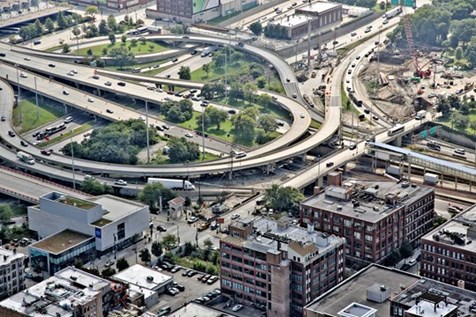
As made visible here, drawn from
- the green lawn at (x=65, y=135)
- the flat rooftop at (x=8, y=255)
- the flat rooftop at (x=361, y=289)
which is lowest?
the green lawn at (x=65, y=135)

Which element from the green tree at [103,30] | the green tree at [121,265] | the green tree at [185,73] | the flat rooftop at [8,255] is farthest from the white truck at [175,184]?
the green tree at [103,30]

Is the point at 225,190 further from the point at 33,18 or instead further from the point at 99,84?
the point at 33,18

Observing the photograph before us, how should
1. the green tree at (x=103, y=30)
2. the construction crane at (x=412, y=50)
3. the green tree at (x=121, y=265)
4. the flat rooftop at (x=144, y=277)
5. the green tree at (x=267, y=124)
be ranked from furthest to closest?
the green tree at (x=103, y=30)
the construction crane at (x=412, y=50)
the green tree at (x=267, y=124)
the green tree at (x=121, y=265)
the flat rooftop at (x=144, y=277)

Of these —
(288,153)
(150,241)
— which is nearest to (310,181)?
(288,153)

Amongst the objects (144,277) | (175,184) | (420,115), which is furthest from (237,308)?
(420,115)

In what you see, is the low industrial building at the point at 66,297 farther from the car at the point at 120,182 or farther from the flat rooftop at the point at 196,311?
the car at the point at 120,182

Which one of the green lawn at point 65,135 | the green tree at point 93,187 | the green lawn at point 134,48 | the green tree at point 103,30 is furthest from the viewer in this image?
the green tree at point 103,30

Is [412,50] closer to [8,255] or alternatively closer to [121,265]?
[121,265]
